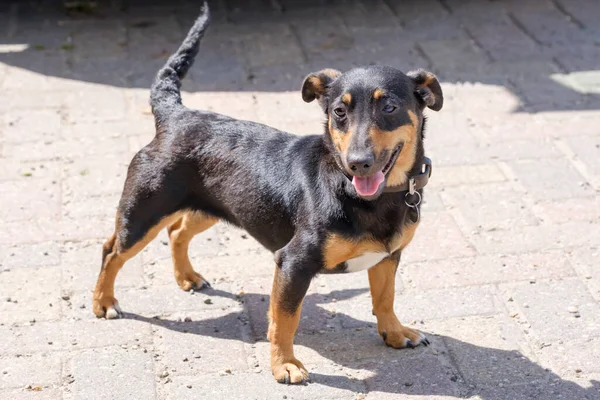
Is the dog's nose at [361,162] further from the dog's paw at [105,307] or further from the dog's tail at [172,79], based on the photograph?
the dog's paw at [105,307]

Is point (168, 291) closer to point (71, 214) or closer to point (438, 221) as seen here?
point (71, 214)

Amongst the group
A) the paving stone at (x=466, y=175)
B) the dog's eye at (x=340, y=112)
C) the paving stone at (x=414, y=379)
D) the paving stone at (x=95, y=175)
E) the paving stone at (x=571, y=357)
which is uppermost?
the dog's eye at (x=340, y=112)

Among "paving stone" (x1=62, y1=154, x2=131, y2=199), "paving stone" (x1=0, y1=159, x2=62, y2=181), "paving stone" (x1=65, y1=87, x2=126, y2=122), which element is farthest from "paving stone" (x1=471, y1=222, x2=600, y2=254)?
"paving stone" (x1=65, y1=87, x2=126, y2=122)

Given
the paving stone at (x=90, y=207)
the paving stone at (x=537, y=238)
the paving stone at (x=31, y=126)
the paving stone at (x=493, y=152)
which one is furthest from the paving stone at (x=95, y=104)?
the paving stone at (x=537, y=238)

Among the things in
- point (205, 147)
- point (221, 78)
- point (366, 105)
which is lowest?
point (221, 78)

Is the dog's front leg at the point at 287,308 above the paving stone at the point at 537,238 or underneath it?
above

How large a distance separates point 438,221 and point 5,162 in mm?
2919

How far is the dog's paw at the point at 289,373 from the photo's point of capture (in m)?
4.24

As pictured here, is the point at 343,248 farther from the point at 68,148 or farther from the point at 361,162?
the point at 68,148

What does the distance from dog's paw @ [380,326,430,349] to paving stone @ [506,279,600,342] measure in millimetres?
587

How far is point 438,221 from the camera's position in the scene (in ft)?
18.8

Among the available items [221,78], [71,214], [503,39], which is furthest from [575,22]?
[71,214]

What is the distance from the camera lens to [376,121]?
3.85 metres

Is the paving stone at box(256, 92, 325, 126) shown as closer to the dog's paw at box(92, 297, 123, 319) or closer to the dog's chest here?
the dog's paw at box(92, 297, 123, 319)
